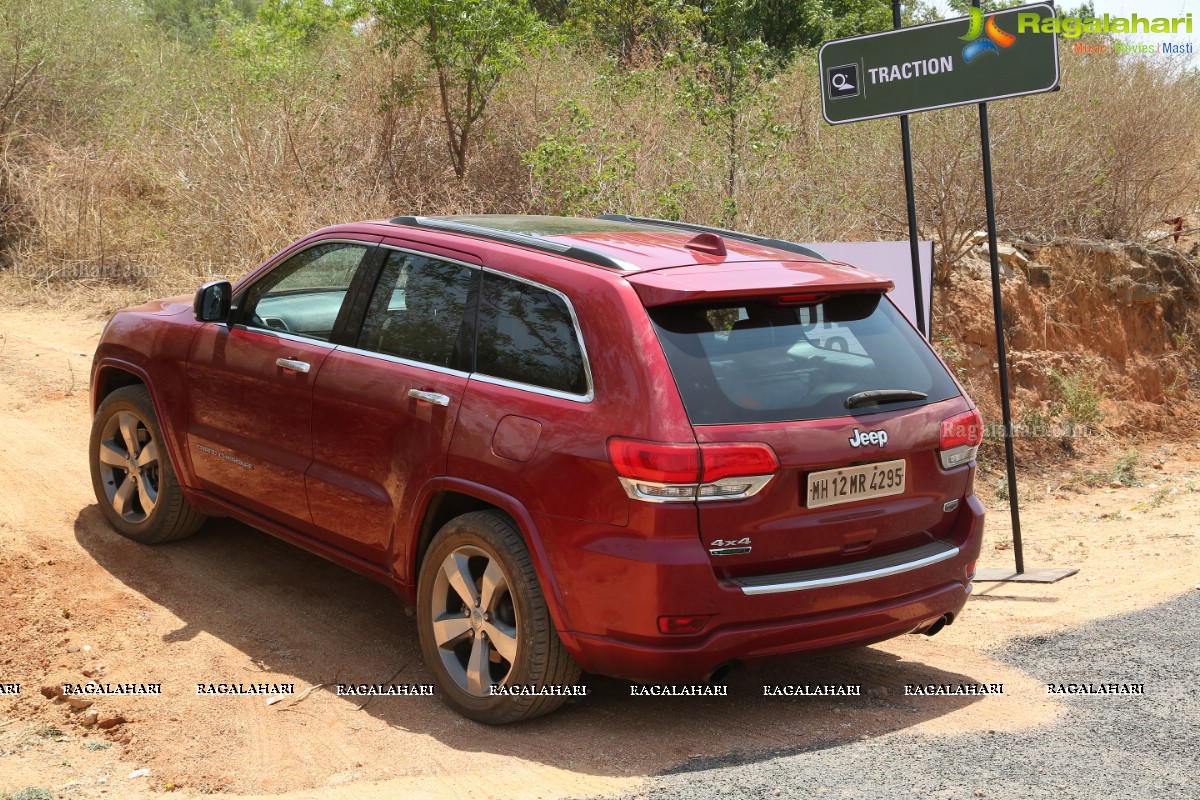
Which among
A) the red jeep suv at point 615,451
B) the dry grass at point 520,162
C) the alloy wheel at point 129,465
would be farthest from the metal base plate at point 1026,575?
the dry grass at point 520,162

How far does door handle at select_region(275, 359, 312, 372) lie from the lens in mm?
4859

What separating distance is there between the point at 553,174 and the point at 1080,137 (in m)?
5.71

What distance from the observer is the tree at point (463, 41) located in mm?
13125

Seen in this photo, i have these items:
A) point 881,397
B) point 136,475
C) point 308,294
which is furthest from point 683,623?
point 136,475

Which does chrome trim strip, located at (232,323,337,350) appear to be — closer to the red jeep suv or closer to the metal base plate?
the red jeep suv

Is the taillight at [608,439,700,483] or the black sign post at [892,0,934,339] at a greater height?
the black sign post at [892,0,934,339]

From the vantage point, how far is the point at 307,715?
14.5 ft

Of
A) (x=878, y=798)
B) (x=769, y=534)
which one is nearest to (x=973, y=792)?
(x=878, y=798)

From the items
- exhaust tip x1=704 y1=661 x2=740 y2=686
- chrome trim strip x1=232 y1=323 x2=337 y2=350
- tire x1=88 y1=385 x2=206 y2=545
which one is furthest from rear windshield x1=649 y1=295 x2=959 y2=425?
tire x1=88 y1=385 x2=206 y2=545

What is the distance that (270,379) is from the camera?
16.5ft

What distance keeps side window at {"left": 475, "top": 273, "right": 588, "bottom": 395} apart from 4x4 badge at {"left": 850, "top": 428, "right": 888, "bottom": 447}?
0.91 meters

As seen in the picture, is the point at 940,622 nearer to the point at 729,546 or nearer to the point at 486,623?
the point at 729,546

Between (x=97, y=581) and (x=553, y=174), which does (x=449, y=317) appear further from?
(x=553, y=174)

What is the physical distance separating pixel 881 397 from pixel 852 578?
63 cm
